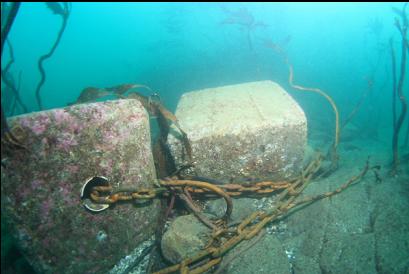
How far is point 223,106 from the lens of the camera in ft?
11.4

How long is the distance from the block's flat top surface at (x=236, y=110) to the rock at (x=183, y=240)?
0.90 m

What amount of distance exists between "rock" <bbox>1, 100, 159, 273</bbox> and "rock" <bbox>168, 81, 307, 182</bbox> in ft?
1.90

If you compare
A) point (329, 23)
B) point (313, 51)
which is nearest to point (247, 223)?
point (313, 51)

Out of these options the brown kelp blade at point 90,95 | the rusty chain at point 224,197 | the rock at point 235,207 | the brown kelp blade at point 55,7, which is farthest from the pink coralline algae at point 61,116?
the brown kelp blade at point 55,7

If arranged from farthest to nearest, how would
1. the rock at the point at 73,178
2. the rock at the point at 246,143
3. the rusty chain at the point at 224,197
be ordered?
the rock at the point at 246,143 < the rusty chain at the point at 224,197 < the rock at the point at 73,178

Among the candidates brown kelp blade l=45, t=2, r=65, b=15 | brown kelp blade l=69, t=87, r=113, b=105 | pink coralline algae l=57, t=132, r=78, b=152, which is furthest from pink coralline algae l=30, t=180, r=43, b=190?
brown kelp blade l=45, t=2, r=65, b=15

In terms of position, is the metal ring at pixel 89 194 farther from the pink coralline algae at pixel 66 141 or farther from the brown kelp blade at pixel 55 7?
the brown kelp blade at pixel 55 7

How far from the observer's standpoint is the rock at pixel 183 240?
2398mm

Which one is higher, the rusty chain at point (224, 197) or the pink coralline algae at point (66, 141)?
the pink coralline algae at point (66, 141)

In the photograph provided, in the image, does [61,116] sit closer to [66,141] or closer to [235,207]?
Answer: [66,141]

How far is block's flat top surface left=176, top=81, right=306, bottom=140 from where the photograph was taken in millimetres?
2893

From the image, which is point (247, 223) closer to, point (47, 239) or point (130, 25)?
point (47, 239)

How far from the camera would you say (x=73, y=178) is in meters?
2.25

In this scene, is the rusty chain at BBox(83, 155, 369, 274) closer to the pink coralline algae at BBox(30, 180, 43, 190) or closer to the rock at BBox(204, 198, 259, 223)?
the rock at BBox(204, 198, 259, 223)
